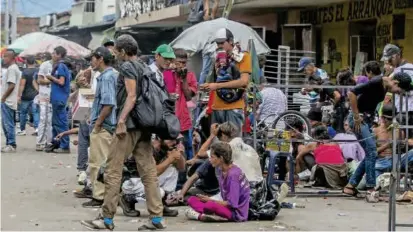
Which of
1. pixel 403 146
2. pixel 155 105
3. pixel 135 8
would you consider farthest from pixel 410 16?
pixel 135 8

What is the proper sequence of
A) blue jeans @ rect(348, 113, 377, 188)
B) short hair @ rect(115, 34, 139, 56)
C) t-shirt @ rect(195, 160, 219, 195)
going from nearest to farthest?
short hair @ rect(115, 34, 139, 56) < t-shirt @ rect(195, 160, 219, 195) < blue jeans @ rect(348, 113, 377, 188)

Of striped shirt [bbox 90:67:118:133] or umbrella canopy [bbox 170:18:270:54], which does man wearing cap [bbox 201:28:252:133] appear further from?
umbrella canopy [bbox 170:18:270:54]

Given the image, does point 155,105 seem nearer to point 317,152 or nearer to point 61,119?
point 317,152

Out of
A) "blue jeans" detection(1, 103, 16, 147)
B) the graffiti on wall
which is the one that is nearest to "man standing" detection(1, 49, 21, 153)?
"blue jeans" detection(1, 103, 16, 147)

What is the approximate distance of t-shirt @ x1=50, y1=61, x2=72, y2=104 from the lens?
17844 mm

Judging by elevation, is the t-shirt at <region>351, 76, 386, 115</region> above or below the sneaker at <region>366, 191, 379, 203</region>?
above

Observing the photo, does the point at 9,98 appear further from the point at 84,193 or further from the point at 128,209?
the point at 128,209

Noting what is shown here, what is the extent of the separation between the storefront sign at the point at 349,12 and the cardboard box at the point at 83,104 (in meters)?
9.02

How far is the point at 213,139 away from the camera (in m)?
11.6

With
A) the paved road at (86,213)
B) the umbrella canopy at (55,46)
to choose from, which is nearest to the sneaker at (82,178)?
the paved road at (86,213)

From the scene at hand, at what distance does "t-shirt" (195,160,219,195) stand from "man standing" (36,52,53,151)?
25.3 feet

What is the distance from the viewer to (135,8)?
3294 centimetres

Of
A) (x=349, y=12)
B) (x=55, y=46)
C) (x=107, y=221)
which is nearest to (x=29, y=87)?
(x=349, y=12)

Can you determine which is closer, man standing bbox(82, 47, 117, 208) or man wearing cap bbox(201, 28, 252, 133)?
man standing bbox(82, 47, 117, 208)
